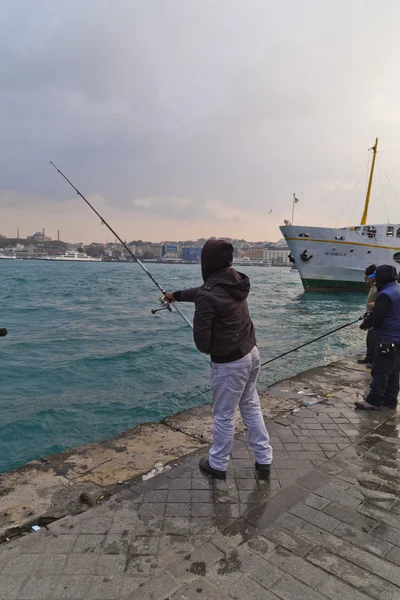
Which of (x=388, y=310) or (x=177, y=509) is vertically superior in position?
(x=388, y=310)

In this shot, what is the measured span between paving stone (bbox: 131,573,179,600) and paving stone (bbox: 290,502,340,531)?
3.45 ft

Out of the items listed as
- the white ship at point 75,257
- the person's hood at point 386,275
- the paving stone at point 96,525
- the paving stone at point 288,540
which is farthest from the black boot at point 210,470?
the white ship at point 75,257

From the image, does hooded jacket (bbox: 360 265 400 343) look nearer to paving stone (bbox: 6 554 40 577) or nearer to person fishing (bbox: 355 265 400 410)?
person fishing (bbox: 355 265 400 410)

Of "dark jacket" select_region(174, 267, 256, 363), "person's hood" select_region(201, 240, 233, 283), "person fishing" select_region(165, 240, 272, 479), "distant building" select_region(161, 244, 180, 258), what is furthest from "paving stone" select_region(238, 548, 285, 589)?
"distant building" select_region(161, 244, 180, 258)

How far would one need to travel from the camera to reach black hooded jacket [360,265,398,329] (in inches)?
184

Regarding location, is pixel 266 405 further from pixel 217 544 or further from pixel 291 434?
pixel 217 544

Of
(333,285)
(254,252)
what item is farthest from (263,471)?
(254,252)

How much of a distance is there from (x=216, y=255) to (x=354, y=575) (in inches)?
88.8

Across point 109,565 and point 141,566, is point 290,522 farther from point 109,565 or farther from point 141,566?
point 109,565

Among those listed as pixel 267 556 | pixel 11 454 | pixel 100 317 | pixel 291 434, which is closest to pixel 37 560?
pixel 267 556

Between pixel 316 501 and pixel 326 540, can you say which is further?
pixel 316 501

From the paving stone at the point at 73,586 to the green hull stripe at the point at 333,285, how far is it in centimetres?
3064

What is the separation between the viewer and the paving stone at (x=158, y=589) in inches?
79.5

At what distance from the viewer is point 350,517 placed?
107 inches
